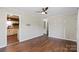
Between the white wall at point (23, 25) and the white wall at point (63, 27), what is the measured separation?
18cm

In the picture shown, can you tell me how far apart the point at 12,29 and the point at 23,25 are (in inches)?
6.9

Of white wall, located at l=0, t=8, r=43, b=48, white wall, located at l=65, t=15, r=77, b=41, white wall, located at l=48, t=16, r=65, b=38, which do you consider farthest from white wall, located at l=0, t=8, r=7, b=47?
white wall, located at l=65, t=15, r=77, b=41

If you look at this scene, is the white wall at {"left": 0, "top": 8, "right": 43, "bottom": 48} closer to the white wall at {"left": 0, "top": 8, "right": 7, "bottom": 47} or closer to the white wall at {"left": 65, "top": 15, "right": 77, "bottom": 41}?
the white wall at {"left": 0, "top": 8, "right": 7, "bottom": 47}

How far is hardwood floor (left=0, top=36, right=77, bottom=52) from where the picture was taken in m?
1.19

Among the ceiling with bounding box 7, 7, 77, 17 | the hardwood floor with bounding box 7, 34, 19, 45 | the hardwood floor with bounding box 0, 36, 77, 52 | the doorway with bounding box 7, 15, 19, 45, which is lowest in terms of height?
the hardwood floor with bounding box 0, 36, 77, 52

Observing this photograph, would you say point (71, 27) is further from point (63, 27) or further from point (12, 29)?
point (12, 29)

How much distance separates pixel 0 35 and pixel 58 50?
863 mm

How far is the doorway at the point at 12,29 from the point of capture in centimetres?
116

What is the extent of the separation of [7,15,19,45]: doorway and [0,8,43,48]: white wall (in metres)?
0.04

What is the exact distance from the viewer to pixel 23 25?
1.29 m

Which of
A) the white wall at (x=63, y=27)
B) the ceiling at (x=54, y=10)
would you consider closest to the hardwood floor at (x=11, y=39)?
the ceiling at (x=54, y=10)

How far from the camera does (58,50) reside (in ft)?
3.95

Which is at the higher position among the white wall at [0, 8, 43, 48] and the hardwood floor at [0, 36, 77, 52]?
the white wall at [0, 8, 43, 48]
